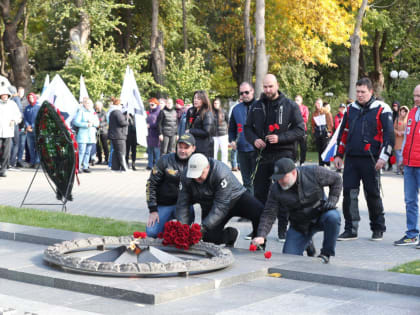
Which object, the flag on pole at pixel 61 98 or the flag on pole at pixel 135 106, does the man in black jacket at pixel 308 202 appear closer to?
the flag on pole at pixel 135 106

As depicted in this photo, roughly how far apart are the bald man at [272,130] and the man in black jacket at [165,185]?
3.57 ft

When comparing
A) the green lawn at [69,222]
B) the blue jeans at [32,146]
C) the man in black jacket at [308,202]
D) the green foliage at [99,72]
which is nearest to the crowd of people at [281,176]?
the man in black jacket at [308,202]

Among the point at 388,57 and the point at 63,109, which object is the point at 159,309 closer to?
the point at 63,109

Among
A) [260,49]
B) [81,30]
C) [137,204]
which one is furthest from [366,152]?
[81,30]

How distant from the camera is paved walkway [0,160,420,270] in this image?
317 inches

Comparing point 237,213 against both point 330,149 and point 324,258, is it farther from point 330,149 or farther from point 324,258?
point 330,149

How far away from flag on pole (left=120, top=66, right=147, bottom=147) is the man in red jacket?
11566mm

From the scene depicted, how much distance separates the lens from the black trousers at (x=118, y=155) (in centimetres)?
1869

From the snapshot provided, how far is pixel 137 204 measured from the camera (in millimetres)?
12422

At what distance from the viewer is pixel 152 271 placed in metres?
6.30

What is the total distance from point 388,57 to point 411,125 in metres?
36.6

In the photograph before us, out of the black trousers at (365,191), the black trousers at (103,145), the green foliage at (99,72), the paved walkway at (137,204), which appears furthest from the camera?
the green foliage at (99,72)

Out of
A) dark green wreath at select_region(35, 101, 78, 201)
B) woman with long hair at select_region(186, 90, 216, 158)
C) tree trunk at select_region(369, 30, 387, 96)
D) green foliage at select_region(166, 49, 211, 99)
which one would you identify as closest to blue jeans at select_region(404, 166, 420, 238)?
woman with long hair at select_region(186, 90, 216, 158)

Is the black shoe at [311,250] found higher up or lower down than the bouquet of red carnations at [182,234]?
lower down
